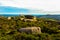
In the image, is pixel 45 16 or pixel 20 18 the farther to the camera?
pixel 45 16

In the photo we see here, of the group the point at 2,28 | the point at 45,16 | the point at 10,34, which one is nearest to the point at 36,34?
the point at 10,34

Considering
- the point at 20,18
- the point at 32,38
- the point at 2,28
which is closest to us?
the point at 32,38

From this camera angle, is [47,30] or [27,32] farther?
[47,30]

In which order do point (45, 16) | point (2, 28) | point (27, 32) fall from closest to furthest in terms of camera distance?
point (27, 32) → point (2, 28) → point (45, 16)

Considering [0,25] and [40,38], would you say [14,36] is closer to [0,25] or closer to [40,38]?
[40,38]

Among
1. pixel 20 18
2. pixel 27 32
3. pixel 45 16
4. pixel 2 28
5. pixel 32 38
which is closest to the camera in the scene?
pixel 32 38

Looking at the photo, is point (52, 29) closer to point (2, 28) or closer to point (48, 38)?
point (48, 38)

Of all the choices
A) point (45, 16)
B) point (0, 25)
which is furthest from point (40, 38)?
point (45, 16)

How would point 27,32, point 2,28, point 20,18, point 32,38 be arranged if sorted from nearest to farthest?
point 32,38 < point 27,32 < point 2,28 < point 20,18
